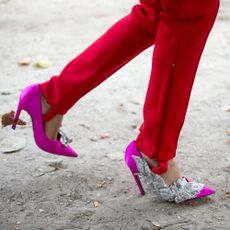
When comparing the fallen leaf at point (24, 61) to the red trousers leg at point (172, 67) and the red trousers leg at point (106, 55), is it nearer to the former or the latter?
the red trousers leg at point (106, 55)

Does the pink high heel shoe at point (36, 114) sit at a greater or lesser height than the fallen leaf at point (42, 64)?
greater

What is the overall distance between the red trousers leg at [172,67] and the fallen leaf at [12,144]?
777 millimetres

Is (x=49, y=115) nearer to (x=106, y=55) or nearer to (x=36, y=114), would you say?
(x=36, y=114)

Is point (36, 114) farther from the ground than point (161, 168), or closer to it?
farther from the ground

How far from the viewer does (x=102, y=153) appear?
92.2 inches

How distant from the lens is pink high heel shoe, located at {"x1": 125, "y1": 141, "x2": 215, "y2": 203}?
1.86 m

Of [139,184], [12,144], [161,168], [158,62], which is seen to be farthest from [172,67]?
[12,144]

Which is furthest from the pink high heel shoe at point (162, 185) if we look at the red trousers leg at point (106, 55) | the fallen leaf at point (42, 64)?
the fallen leaf at point (42, 64)

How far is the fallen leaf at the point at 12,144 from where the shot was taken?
2356 mm

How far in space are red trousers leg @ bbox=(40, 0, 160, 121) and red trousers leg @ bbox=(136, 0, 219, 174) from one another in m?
0.11

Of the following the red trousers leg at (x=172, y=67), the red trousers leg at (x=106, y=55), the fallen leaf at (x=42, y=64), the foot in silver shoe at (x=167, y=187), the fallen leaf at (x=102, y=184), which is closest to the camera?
the red trousers leg at (x=172, y=67)

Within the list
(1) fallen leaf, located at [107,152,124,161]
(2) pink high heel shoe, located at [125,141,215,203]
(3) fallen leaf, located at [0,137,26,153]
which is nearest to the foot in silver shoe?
(2) pink high heel shoe, located at [125,141,215,203]

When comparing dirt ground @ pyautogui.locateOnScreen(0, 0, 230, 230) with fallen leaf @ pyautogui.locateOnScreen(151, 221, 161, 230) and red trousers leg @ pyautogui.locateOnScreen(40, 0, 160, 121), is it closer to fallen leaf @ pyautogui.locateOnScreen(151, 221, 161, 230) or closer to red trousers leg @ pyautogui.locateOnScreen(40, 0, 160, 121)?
fallen leaf @ pyautogui.locateOnScreen(151, 221, 161, 230)

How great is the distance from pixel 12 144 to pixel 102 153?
0.41 meters
